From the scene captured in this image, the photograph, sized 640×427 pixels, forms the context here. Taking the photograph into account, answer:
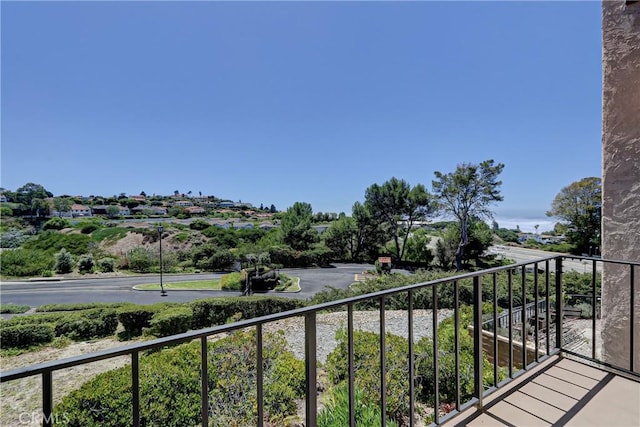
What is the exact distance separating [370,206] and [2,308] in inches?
784

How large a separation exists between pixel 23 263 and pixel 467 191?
93.4 feet

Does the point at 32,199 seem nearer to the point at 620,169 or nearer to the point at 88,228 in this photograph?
the point at 88,228

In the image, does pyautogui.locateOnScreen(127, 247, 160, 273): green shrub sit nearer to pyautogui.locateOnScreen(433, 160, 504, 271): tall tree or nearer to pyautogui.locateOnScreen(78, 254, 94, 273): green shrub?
pyautogui.locateOnScreen(78, 254, 94, 273): green shrub

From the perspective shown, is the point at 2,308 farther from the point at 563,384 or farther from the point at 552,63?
the point at 552,63

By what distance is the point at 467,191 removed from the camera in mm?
17344

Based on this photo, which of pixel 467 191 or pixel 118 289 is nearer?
pixel 118 289

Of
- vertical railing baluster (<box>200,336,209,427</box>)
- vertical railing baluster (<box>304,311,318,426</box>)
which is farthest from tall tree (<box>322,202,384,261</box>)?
vertical railing baluster (<box>200,336,209,427</box>)

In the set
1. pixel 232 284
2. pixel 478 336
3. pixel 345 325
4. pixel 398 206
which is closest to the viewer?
pixel 478 336

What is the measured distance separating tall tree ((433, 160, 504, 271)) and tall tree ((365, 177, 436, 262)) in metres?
2.02

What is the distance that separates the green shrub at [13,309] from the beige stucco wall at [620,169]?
16.2m

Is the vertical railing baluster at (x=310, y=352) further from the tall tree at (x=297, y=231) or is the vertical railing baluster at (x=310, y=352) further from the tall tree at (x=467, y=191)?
the tall tree at (x=297, y=231)

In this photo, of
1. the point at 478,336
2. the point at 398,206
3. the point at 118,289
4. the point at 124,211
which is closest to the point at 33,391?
the point at 478,336

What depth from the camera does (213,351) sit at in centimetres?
308

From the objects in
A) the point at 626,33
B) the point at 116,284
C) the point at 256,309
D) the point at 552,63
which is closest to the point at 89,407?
the point at 626,33
